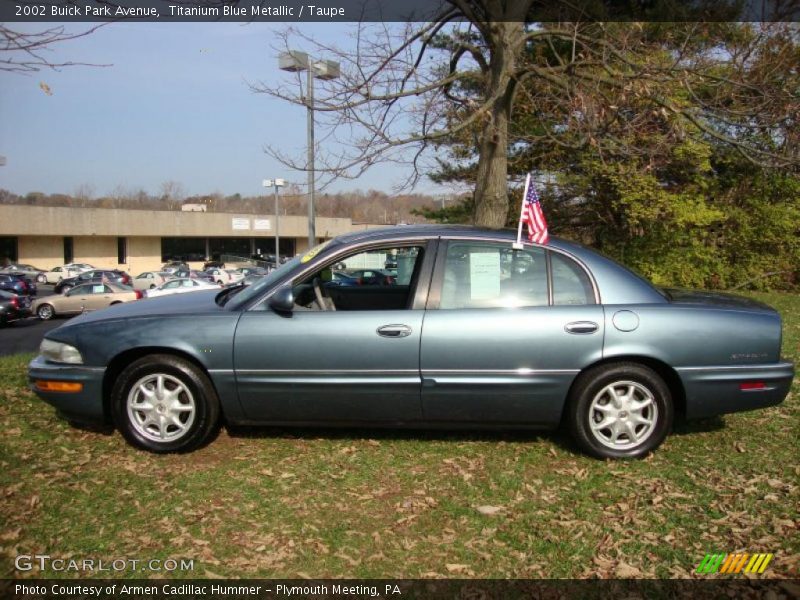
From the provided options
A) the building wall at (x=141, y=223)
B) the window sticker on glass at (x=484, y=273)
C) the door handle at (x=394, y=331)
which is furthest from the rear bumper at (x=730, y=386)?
the building wall at (x=141, y=223)

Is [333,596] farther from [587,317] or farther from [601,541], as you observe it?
[587,317]

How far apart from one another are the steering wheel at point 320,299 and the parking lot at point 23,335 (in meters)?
12.5

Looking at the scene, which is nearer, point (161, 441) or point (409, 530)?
point (409, 530)

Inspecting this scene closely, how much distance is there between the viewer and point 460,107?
978 cm

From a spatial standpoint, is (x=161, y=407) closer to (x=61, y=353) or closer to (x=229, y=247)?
(x=61, y=353)

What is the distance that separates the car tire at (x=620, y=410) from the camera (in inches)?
158

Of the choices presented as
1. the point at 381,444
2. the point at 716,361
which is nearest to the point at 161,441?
the point at 381,444

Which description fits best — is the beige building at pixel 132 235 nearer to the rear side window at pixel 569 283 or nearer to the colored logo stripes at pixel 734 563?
the rear side window at pixel 569 283

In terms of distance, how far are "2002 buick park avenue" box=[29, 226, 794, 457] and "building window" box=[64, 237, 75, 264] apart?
184ft

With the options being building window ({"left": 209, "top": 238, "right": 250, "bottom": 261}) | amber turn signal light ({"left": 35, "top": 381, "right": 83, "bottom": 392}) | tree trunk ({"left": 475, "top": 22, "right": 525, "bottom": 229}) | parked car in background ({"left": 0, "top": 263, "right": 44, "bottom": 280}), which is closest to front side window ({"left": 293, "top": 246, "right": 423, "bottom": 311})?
amber turn signal light ({"left": 35, "top": 381, "right": 83, "bottom": 392})

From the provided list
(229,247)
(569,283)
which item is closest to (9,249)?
(229,247)

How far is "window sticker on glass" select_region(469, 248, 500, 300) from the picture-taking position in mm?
4133

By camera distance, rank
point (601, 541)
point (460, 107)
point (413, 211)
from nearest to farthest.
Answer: point (601, 541) < point (460, 107) < point (413, 211)

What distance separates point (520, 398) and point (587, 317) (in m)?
0.69
